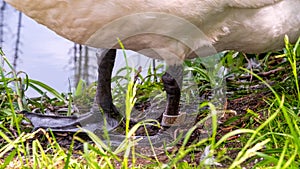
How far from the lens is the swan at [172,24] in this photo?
147 centimetres

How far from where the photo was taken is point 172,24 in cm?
156

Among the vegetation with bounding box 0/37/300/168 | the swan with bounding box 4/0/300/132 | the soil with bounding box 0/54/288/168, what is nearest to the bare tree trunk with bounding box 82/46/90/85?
the vegetation with bounding box 0/37/300/168

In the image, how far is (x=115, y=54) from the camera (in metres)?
2.13

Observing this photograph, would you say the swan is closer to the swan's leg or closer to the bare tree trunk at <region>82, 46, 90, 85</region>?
the swan's leg

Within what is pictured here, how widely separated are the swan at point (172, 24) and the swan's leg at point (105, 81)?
30cm

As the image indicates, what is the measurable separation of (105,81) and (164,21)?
0.66 meters

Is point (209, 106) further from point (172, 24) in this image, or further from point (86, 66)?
point (86, 66)

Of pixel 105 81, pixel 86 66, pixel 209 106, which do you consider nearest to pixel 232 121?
pixel 209 106

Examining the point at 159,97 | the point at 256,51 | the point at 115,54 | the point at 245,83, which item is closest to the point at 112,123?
Result: the point at 115,54

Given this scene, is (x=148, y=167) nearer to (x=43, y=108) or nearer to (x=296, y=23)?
(x=296, y=23)

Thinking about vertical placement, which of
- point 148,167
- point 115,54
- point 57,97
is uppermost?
point 115,54

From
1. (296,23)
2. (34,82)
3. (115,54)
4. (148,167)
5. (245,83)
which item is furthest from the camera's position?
(245,83)

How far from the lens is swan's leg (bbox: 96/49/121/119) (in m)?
2.12

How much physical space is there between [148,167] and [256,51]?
88cm
